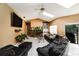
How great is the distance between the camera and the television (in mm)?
1952

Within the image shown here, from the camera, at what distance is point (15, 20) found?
199cm

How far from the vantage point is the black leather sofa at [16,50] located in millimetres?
1857

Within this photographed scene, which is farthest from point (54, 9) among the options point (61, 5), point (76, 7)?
point (76, 7)

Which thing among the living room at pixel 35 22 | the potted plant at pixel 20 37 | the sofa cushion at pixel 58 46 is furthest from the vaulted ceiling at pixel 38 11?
the sofa cushion at pixel 58 46

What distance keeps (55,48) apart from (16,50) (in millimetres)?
681

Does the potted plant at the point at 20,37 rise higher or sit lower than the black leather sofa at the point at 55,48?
higher

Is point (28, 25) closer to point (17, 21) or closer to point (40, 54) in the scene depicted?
point (17, 21)

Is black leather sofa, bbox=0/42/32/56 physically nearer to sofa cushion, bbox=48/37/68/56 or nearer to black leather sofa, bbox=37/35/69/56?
black leather sofa, bbox=37/35/69/56

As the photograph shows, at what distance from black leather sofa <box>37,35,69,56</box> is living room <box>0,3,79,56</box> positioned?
0.18 feet

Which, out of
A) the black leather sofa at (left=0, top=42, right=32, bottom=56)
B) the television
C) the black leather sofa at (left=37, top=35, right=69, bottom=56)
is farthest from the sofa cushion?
the television

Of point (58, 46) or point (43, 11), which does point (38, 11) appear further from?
point (58, 46)

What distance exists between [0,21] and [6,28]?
15 cm

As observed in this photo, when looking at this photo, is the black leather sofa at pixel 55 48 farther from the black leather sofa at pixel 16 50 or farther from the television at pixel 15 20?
the television at pixel 15 20

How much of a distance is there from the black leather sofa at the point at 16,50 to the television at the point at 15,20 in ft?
1.20
